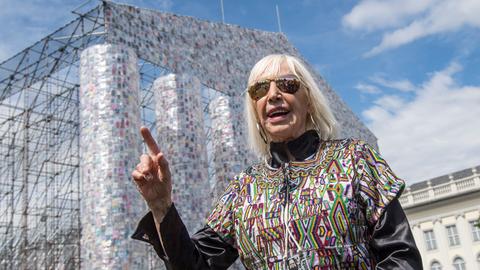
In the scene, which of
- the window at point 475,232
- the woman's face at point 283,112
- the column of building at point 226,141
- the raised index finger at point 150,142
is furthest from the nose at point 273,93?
the window at point 475,232

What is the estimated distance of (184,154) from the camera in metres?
12.1

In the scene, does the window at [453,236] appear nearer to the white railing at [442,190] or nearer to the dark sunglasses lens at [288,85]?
the white railing at [442,190]

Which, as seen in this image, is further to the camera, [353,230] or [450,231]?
[450,231]

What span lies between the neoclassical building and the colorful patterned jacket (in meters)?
24.7

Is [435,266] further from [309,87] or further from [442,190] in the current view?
[309,87]

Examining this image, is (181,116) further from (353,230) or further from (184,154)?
(353,230)

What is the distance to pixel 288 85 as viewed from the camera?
1.47 m

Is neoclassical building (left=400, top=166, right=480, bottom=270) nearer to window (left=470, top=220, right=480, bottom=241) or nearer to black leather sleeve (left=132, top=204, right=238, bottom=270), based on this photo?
window (left=470, top=220, right=480, bottom=241)

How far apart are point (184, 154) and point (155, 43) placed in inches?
→ 107

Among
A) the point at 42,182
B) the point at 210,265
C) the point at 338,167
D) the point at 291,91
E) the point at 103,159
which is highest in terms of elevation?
the point at 42,182

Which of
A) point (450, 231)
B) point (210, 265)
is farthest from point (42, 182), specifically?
point (450, 231)

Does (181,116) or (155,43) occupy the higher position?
(155,43)

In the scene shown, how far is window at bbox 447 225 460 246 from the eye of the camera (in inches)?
965

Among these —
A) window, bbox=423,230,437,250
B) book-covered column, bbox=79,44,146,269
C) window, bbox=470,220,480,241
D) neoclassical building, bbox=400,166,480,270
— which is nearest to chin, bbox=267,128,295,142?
book-covered column, bbox=79,44,146,269
